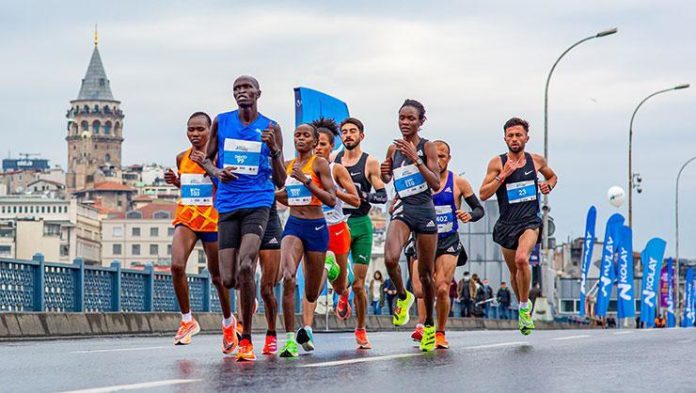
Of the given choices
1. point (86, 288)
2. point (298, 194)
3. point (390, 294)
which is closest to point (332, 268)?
point (298, 194)

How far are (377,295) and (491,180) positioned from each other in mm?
23493

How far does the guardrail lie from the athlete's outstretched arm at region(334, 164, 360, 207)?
26.5ft

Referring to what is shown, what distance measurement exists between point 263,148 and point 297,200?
3.85ft

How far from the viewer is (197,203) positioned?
15438 mm

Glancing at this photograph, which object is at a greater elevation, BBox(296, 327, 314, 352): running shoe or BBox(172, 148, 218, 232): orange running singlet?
BBox(172, 148, 218, 232): orange running singlet

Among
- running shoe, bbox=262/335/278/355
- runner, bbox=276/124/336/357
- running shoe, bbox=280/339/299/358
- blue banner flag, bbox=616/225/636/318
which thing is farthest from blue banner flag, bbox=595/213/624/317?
running shoe, bbox=280/339/299/358

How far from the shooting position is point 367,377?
11.2 meters

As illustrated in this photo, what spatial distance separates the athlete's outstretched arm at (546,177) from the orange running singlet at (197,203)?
158 inches

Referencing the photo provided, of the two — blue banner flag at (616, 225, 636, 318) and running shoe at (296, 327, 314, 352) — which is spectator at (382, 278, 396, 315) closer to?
blue banner flag at (616, 225, 636, 318)

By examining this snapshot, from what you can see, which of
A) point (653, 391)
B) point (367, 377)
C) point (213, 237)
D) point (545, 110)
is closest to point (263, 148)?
point (213, 237)

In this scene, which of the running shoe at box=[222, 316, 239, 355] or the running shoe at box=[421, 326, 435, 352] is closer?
the running shoe at box=[222, 316, 239, 355]

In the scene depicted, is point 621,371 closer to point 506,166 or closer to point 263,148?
point 263,148

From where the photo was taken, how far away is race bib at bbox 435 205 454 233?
17859 mm

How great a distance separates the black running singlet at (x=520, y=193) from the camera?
17.7 meters
